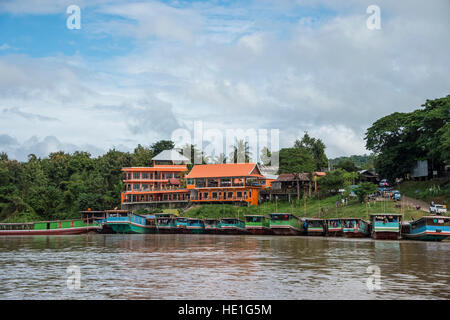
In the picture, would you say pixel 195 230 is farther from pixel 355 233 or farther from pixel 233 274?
pixel 233 274

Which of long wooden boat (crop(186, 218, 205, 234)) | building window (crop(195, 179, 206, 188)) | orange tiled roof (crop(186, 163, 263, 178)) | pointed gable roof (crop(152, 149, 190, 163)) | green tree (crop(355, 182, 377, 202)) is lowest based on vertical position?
long wooden boat (crop(186, 218, 205, 234))

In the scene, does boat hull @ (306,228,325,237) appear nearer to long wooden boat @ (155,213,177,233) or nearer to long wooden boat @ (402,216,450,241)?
long wooden boat @ (402,216,450,241)

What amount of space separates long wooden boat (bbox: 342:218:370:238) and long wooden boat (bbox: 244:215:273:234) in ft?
30.2

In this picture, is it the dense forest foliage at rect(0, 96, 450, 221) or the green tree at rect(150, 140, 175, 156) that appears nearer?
the dense forest foliage at rect(0, 96, 450, 221)

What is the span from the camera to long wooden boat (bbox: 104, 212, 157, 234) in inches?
2222

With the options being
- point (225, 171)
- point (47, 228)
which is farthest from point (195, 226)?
point (47, 228)

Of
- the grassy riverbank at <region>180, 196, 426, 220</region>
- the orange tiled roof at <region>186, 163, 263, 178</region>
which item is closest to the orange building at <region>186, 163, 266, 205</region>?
the orange tiled roof at <region>186, 163, 263, 178</region>

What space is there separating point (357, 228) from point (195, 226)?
1926cm

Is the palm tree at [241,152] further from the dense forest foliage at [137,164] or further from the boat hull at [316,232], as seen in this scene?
the boat hull at [316,232]

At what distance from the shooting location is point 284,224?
A: 158 ft

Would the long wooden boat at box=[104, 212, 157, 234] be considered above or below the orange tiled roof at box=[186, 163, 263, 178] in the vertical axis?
below

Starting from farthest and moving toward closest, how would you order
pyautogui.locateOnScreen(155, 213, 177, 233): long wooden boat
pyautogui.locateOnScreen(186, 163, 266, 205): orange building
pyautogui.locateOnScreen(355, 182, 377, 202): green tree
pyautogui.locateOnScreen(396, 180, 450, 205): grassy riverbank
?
pyautogui.locateOnScreen(186, 163, 266, 205): orange building < pyautogui.locateOnScreen(155, 213, 177, 233): long wooden boat < pyautogui.locateOnScreen(355, 182, 377, 202): green tree < pyautogui.locateOnScreen(396, 180, 450, 205): grassy riverbank

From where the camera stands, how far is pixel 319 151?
85.7 metres

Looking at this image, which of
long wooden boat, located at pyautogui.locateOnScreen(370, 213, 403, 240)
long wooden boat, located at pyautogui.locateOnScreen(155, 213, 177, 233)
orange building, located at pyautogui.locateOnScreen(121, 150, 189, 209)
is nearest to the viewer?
long wooden boat, located at pyautogui.locateOnScreen(370, 213, 403, 240)
